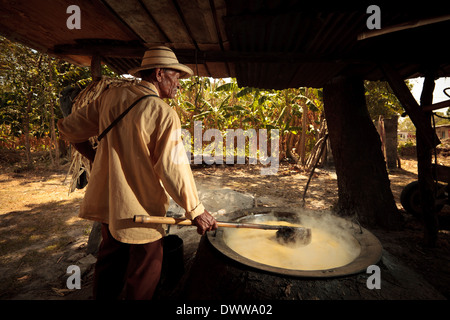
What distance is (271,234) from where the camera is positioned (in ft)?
8.11

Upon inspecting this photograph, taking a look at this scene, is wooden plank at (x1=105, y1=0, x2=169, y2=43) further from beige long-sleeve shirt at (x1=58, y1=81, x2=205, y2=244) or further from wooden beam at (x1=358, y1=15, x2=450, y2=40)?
wooden beam at (x1=358, y1=15, x2=450, y2=40)

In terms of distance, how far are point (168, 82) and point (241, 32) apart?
1.22m

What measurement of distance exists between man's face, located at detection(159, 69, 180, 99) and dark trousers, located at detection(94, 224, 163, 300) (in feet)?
4.06

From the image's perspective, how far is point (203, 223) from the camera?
164 cm

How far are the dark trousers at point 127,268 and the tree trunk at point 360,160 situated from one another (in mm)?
3799

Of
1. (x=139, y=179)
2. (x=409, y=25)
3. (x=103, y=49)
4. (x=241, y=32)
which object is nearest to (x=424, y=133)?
(x=409, y=25)

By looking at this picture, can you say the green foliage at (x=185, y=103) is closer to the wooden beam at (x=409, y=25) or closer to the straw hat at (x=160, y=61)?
the straw hat at (x=160, y=61)

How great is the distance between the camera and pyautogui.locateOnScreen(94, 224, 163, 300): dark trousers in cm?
161

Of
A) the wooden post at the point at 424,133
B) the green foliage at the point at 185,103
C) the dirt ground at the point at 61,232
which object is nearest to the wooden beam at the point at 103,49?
the dirt ground at the point at 61,232

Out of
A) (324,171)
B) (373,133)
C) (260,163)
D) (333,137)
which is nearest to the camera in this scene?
(373,133)

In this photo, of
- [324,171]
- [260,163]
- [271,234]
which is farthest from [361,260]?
[260,163]
